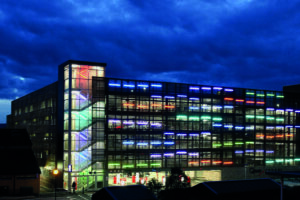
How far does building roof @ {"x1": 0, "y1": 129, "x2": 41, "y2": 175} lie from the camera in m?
58.9

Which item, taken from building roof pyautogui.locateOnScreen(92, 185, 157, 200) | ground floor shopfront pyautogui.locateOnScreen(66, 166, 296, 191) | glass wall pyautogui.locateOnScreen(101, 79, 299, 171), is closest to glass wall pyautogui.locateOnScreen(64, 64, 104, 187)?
ground floor shopfront pyautogui.locateOnScreen(66, 166, 296, 191)

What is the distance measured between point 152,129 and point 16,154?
2585 cm

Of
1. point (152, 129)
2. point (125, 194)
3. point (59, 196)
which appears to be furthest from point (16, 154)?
point (125, 194)

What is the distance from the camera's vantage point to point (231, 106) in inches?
3137

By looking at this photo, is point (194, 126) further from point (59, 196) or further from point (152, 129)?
point (59, 196)

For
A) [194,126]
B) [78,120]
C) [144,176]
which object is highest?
[78,120]

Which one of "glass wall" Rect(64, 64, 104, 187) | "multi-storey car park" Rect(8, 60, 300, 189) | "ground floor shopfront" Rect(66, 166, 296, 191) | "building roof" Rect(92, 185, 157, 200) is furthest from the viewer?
"multi-storey car park" Rect(8, 60, 300, 189)

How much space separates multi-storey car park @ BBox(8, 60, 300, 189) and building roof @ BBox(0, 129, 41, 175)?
19.8 ft

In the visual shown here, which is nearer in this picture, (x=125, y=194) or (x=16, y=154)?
(x=125, y=194)

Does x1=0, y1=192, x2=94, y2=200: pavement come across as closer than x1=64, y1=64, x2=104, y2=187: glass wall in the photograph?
Yes

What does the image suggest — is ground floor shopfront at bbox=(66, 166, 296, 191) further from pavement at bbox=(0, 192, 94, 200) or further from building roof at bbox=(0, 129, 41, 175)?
building roof at bbox=(0, 129, 41, 175)

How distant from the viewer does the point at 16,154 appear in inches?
2515

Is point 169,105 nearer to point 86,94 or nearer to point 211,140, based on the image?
point 211,140

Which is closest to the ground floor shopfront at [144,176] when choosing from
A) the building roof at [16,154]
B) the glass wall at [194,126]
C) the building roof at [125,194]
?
the glass wall at [194,126]
